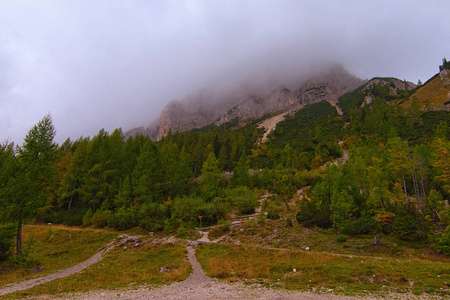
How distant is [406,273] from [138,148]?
55.9 m

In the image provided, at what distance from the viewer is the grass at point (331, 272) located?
11.1 m

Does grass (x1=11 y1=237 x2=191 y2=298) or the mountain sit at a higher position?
the mountain

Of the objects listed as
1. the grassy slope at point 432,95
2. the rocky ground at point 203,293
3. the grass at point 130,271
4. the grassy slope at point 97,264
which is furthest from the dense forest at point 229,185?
the grassy slope at point 432,95

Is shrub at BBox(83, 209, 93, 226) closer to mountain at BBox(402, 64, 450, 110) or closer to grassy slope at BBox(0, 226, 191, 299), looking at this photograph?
grassy slope at BBox(0, 226, 191, 299)

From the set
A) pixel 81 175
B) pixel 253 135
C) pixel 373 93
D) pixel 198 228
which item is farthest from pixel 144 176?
pixel 373 93

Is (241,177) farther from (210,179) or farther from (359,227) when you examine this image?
(359,227)

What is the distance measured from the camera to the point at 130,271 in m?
16.3

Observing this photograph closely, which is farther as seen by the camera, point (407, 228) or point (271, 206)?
point (271, 206)

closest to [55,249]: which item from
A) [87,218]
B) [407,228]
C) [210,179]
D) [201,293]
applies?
[87,218]

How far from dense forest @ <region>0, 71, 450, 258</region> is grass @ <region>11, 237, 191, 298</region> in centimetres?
926

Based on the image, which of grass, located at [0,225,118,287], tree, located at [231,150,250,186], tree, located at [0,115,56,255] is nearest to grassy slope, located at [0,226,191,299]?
grass, located at [0,225,118,287]

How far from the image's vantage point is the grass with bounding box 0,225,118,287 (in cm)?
1872

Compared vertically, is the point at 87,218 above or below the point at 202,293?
above

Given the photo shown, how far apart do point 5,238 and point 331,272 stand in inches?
1055
